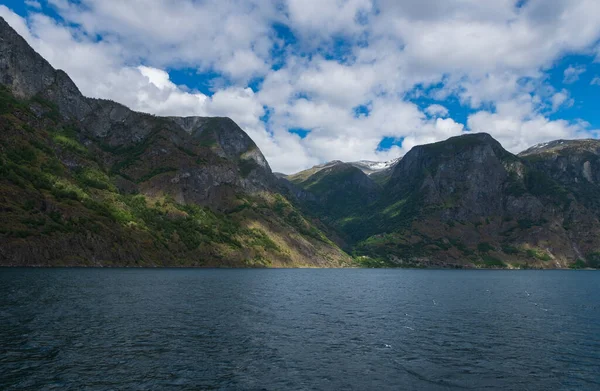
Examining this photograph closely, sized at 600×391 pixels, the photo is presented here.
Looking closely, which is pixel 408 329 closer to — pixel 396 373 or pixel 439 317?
pixel 439 317

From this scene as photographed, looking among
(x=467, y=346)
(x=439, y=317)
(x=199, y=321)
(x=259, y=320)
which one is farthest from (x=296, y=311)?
(x=467, y=346)

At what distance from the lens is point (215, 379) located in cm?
4116

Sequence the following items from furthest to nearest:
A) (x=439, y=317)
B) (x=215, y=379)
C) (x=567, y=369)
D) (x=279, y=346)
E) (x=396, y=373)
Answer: (x=439, y=317), (x=279, y=346), (x=567, y=369), (x=396, y=373), (x=215, y=379)

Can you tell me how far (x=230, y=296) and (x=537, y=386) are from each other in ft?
285

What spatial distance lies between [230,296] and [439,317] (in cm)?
5710

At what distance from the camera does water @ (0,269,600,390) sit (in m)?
41.3

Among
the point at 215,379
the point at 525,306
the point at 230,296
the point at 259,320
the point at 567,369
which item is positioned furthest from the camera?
the point at 230,296

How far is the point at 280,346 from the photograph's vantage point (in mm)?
56406

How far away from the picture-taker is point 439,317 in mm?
86750

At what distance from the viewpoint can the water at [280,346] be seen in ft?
136

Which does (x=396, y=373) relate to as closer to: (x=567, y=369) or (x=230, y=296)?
(x=567, y=369)

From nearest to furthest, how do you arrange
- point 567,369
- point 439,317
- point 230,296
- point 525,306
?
point 567,369, point 439,317, point 525,306, point 230,296

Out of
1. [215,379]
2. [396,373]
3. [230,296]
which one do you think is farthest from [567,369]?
[230,296]

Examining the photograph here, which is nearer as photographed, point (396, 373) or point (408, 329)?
point (396, 373)
